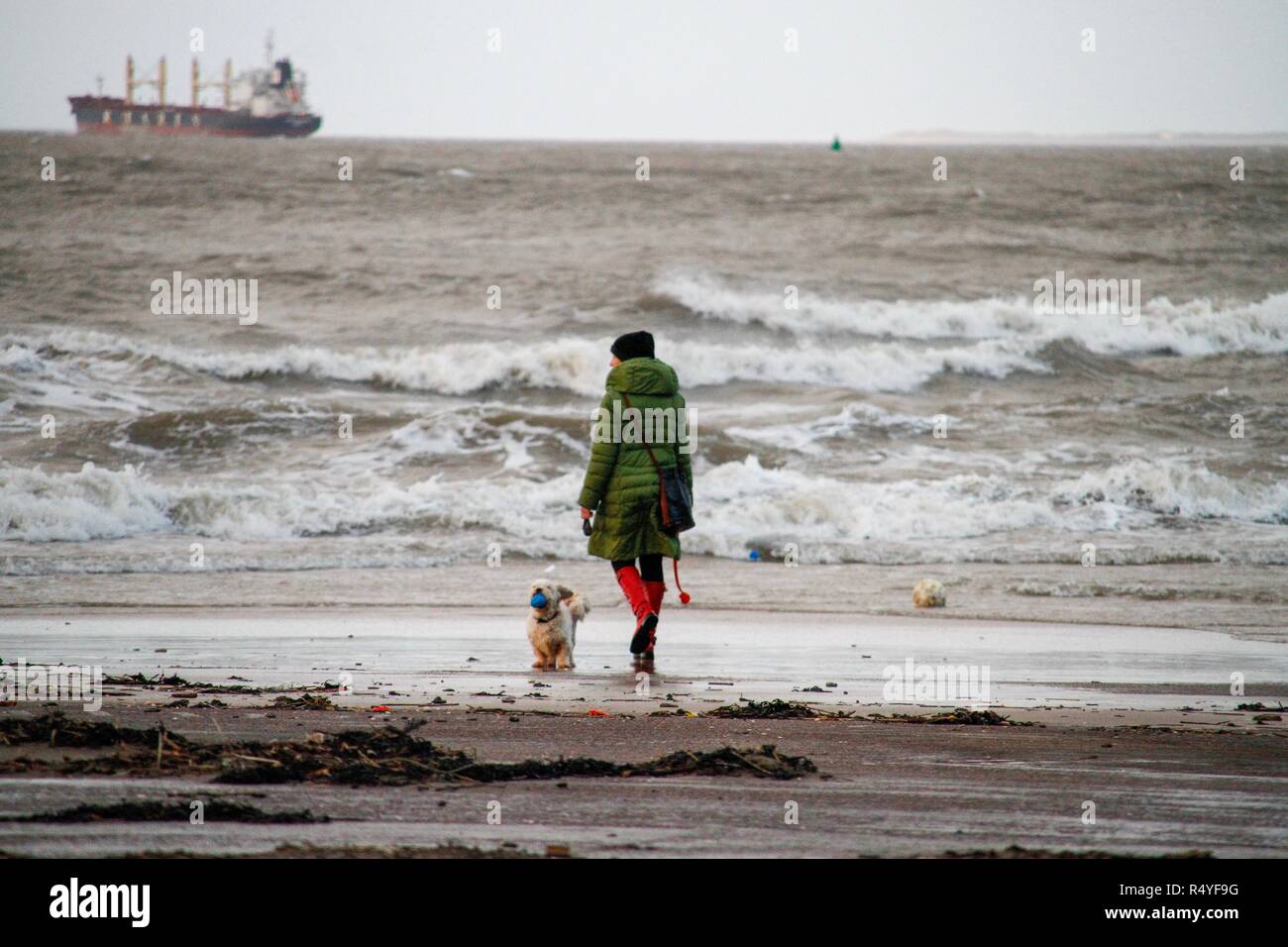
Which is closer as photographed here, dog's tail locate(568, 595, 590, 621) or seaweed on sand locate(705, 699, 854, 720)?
seaweed on sand locate(705, 699, 854, 720)

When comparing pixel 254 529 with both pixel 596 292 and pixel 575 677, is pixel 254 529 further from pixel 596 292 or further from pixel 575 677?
pixel 596 292

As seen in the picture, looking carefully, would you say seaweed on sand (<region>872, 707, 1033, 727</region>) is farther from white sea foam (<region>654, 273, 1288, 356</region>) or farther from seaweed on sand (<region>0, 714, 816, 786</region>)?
white sea foam (<region>654, 273, 1288, 356</region>)

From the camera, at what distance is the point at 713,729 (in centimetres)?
551

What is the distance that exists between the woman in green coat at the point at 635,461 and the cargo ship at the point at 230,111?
72638mm

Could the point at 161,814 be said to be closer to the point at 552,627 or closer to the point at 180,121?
the point at 552,627

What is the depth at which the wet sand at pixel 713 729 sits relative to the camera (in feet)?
12.5

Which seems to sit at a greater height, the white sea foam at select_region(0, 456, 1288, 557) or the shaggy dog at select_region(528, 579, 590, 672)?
the white sea foam at select_region(0, 456, 1288, 557)

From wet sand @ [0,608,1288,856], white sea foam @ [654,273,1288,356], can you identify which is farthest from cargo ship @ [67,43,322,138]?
wet sand @ [0,608,1288,856]

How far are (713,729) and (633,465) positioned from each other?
2267 mm

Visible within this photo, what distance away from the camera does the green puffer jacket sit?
7379mm

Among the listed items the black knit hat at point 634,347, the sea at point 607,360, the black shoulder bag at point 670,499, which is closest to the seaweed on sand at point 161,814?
the black shoulder bag at point 670,499

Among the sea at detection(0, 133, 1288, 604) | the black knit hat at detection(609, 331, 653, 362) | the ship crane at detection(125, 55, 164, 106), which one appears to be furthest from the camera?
the ship crane at detection(125, 55, 164, 106)

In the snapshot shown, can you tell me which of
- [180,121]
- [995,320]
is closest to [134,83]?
[180,121]

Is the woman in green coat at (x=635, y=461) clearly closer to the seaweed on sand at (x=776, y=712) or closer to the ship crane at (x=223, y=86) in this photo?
the seaweed on sand at (x=776, y=712)
